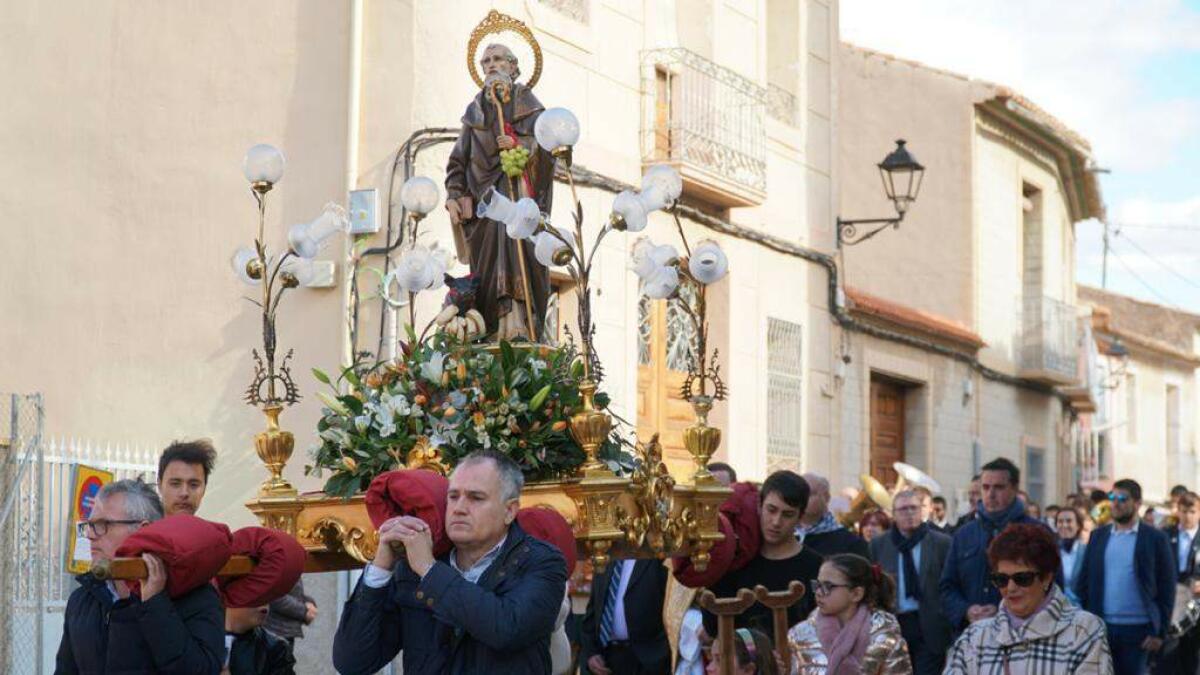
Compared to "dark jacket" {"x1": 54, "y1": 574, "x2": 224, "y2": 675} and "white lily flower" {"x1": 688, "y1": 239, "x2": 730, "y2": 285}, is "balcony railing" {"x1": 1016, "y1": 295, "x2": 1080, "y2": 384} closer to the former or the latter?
"white lily flower" {"x1": 688, "y1": 239, "x2": 730, "y2": 285}

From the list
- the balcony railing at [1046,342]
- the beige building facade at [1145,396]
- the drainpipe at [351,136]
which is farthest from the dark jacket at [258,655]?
the beige building facade at [1145,396]

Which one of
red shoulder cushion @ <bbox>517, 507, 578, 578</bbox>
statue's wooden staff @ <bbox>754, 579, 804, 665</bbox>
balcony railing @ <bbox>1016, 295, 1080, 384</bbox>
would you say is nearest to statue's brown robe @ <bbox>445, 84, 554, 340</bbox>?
statue's wooden staff @ <bbox>754, 579, 804, 665</bbox>

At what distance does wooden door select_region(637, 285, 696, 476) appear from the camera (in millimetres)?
15875

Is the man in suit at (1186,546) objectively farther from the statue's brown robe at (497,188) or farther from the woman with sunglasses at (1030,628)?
the woman with sunglasses at (1030,628)

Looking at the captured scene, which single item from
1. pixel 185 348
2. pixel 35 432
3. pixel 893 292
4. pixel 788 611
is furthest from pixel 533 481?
pixel 893 292

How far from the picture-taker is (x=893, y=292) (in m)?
24.3

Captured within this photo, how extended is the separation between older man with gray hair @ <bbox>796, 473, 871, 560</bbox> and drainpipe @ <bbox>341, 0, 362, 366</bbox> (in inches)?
165

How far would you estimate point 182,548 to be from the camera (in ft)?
18.0

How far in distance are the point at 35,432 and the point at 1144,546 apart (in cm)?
701

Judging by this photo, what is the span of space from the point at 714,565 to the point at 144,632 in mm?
3133

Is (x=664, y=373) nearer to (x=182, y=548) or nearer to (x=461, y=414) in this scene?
→ (x=461, y=414)

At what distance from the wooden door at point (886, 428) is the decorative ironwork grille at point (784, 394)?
2.94m

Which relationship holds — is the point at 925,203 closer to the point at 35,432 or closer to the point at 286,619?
the point at 35,432

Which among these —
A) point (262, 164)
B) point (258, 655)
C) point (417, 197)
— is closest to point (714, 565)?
point (258, 655)
